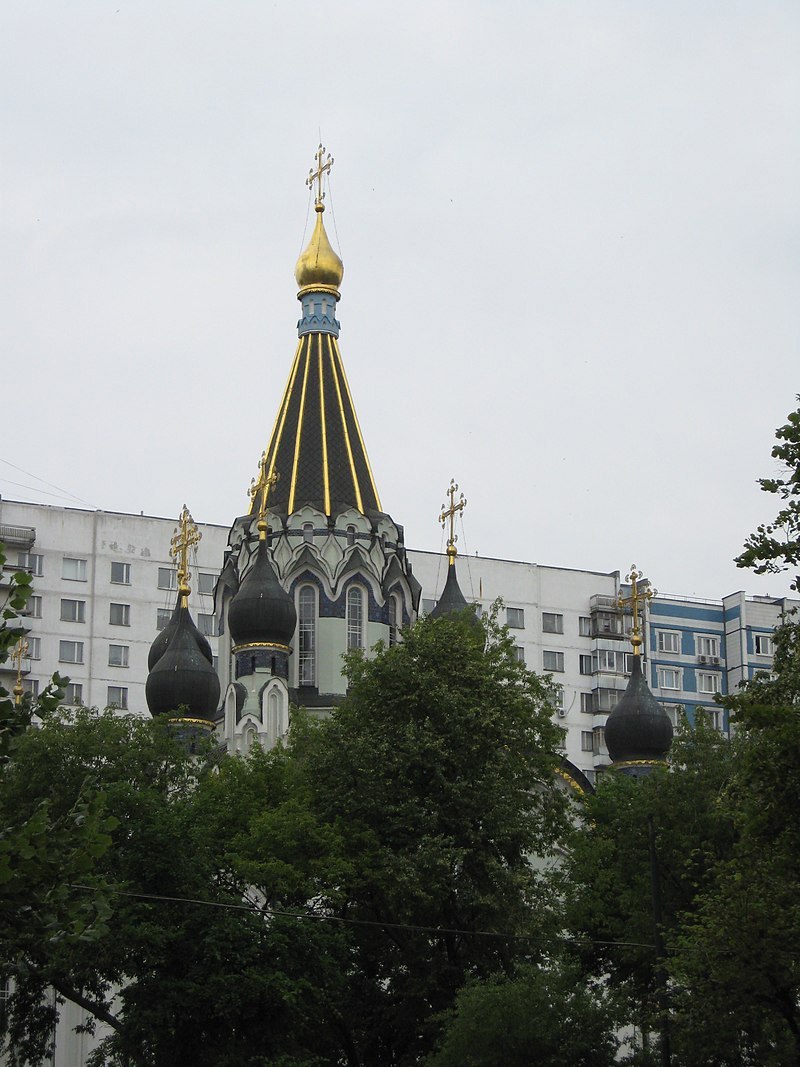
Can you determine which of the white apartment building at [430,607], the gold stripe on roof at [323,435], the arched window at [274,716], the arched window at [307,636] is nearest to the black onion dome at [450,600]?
the arched window at [307,636]

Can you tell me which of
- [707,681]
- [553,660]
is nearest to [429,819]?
[553,660]

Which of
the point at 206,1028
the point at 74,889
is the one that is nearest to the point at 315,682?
the point at 206,1028

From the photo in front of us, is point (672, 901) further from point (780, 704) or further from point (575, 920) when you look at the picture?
point (780, 704)

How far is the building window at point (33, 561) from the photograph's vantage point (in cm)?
6494

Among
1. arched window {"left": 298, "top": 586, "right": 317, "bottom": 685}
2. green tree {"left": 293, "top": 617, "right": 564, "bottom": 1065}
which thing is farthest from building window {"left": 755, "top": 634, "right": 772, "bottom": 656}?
green tree {"left": 293, "top": 617, "right": 564, "bottom": 1065}

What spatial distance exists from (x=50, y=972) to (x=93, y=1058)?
295 centimetres

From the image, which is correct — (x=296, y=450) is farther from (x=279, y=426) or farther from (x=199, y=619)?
(x=199, y=619)

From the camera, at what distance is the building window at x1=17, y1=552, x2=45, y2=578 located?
64.9 metres

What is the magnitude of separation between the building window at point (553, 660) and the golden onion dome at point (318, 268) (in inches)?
829

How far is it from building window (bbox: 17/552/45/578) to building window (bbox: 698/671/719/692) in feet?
75.5

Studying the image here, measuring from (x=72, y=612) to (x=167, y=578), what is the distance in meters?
3.09

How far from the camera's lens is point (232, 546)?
49219 mm

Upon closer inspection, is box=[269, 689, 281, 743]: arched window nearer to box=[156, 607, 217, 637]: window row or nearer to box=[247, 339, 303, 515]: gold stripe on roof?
box=[247, 339, 303, 515]: gold stripe on roof

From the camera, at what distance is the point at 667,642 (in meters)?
72.9
